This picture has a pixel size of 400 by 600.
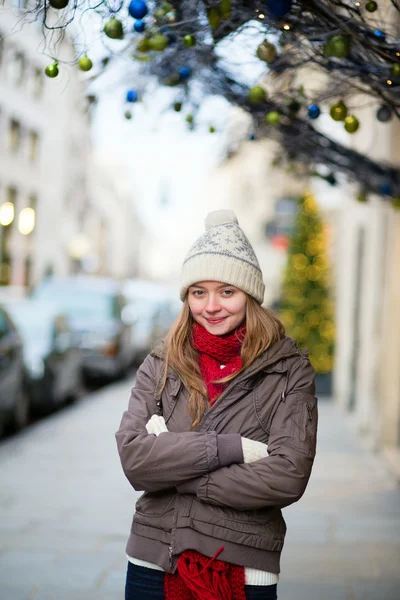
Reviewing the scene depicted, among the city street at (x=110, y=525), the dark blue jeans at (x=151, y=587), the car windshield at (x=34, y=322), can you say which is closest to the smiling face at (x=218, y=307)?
the dark blue jeans at (x=151, y=587)

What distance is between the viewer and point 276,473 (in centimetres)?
264

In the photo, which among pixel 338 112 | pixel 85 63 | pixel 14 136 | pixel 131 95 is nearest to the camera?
pixel 85 63

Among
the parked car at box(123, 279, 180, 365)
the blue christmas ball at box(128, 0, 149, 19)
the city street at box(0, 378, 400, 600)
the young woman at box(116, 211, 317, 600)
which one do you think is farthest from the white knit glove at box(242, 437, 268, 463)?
the parked car at box(123, 279, 180, 365)

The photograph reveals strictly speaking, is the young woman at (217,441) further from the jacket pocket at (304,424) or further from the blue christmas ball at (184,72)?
the blue christmas ball at (184,72)

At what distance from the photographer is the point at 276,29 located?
11.0 ft

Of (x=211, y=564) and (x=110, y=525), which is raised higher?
(x=211, y=564)

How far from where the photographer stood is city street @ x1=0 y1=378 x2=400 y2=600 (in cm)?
519

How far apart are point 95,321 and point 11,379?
6228 millimetres

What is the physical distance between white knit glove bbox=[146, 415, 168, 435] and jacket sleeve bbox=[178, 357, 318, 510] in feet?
0.62

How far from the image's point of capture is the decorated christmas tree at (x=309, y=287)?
16.6m

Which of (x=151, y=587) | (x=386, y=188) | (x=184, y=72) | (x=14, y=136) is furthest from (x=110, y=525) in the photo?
(x=14, y=136)

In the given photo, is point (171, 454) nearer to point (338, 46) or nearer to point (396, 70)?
point (338, 46)

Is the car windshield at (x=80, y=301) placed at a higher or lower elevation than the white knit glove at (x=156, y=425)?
lower

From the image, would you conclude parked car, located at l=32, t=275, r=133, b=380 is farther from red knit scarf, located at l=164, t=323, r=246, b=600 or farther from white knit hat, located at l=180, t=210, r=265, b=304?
red knit scarf, located at l=164, t=323, r=246, b=600
